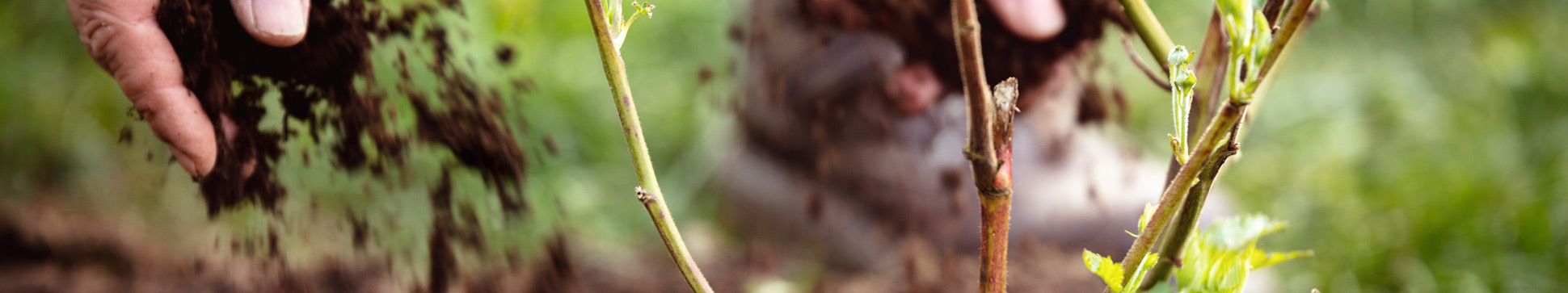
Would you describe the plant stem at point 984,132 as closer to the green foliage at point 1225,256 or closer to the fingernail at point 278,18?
the green foliage at point 1225,256

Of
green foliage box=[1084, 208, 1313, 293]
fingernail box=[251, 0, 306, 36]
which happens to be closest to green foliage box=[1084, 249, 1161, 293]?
green foliage box=[1084, 208, 1313, 293]

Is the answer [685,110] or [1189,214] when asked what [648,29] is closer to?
[685,110]

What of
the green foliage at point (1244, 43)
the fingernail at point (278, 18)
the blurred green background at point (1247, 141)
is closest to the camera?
the green foliage at point (1244, 43)

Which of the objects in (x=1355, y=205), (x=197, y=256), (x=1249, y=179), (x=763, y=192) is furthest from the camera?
(x=1249, y=179)

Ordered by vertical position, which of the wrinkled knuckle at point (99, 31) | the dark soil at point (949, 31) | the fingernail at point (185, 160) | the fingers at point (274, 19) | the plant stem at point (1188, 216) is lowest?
the fingernail at point (185, 160)

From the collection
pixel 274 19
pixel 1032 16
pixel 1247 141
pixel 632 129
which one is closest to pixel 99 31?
pixel 274 19

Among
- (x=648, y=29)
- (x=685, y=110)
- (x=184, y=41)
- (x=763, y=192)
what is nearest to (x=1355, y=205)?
(x=763, y=192)

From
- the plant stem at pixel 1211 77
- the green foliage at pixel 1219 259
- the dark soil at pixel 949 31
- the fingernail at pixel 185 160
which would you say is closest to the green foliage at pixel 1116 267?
the green foliage at pixel 1219 259
